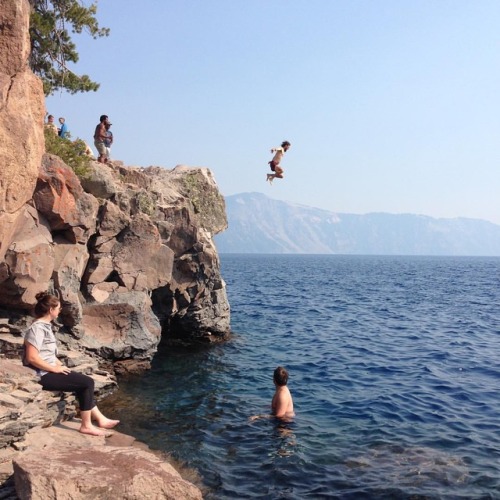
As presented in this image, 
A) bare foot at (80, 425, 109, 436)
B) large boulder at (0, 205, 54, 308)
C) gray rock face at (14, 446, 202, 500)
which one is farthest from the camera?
large boulder at (0, 205, 54, 308)

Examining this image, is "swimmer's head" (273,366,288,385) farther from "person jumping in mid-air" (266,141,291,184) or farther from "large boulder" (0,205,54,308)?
"person jumping in mid-air" (266,141,291,184)

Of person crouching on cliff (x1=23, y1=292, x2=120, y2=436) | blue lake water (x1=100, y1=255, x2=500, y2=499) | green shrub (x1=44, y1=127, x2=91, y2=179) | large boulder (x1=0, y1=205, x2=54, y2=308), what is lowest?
blue lake water (x1=100, y1=255, x2=500, y2=499)

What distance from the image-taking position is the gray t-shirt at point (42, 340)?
10641mm

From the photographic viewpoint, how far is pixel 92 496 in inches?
323

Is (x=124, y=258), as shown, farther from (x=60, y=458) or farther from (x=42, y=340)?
(x=60, y=458)

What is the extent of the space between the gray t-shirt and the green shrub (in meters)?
9.35

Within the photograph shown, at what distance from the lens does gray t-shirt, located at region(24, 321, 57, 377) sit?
34.9 ft

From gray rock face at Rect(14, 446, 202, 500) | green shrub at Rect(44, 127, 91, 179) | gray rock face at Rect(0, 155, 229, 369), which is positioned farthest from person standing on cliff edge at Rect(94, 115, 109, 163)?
gray rock face at Rect(14, 446, 202, 500)

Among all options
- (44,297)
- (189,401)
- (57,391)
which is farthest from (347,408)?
(44,297)

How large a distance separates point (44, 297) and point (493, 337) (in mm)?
27518

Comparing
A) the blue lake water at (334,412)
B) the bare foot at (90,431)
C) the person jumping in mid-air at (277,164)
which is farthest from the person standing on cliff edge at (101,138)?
the bare foot at (90,431)

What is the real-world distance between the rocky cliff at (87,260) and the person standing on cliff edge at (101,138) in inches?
41.9

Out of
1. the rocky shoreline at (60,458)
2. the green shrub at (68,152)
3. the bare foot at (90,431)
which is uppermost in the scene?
the green shrub at (68,152)

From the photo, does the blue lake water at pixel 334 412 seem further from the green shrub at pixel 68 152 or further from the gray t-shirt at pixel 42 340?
the green shrub at pixel 68 152
